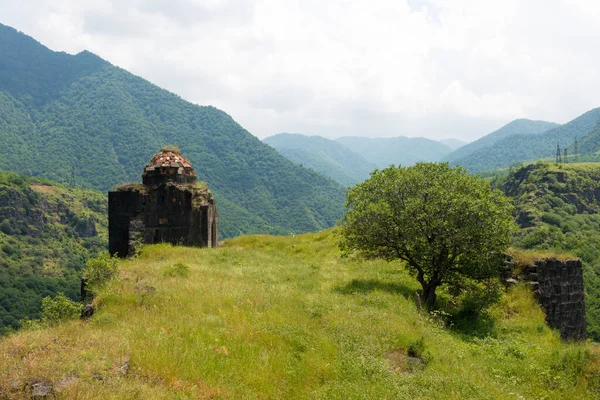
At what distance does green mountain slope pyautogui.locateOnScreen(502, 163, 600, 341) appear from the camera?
87.7 meters

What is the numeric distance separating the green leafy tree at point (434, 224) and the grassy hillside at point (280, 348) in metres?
1.47

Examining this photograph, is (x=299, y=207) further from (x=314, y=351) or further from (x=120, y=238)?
(x=314, y=351)

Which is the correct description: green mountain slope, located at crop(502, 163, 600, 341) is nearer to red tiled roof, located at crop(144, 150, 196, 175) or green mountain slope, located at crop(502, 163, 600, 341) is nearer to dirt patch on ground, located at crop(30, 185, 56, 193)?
red tiled roof, located at crop(144, 150, 196, 175)

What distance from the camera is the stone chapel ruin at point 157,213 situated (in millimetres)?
23688

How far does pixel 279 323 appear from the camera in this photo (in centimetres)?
1036

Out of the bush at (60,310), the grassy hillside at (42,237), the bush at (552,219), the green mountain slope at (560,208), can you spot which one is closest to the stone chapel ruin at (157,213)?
the bush at (60,310)

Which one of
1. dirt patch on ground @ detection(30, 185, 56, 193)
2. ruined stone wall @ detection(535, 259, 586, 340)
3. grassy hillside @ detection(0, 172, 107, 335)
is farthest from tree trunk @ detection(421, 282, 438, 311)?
dirt patch on ground @ detection(30, 185, 56, 193)

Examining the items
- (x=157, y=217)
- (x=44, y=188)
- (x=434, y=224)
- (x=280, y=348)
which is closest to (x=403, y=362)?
(x=280, y=348)

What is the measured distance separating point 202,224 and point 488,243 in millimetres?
15434

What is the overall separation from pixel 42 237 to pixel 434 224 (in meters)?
119

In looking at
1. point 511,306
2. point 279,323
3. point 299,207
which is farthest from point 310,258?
point 299,207

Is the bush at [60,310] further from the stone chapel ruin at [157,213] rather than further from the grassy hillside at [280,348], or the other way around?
the stone chapel ruin at [157,213]

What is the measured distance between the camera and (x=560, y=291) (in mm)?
16547

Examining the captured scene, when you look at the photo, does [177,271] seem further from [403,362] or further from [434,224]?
[434,224]
